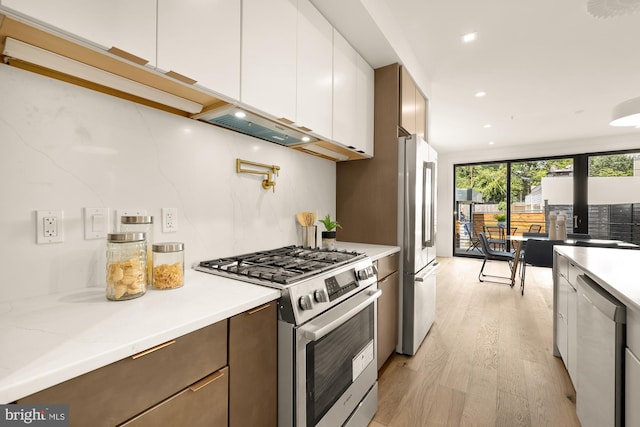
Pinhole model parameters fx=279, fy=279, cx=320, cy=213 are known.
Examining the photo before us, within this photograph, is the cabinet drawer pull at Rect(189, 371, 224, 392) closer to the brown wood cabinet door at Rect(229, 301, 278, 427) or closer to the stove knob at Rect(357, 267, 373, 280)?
the brown wood cabinet door at Rect(229, 301, 278, 427)

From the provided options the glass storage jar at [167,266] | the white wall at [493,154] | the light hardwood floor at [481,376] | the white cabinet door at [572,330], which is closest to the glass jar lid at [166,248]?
the glass storage jar at [167,266]

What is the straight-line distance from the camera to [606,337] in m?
1.16

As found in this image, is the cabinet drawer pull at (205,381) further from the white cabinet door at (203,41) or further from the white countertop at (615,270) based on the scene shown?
the white countertop at (615,270)

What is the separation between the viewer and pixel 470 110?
4.19 meters

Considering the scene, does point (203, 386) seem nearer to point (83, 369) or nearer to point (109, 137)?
point (83, 369)

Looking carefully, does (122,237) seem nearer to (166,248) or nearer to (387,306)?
(166,248)

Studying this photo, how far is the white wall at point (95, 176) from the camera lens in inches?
36.0

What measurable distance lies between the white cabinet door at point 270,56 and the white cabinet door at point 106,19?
386 mm

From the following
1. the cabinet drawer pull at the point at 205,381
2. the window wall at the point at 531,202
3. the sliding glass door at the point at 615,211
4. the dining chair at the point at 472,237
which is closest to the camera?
the cabinet drawer pull at the point at 205,381

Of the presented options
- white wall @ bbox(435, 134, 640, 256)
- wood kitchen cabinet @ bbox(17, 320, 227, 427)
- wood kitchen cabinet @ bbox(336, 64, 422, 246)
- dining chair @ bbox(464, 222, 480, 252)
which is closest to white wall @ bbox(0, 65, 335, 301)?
wood kitchen cabinet @ bbox(17, 320, 227, 427)

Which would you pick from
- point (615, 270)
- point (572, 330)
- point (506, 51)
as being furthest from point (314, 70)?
point (572, 330)

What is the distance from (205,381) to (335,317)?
573mm

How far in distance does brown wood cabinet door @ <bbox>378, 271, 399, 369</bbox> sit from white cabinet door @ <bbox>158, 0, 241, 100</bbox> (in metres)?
1.55

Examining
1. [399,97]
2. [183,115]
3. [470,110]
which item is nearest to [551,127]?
[470,110]
